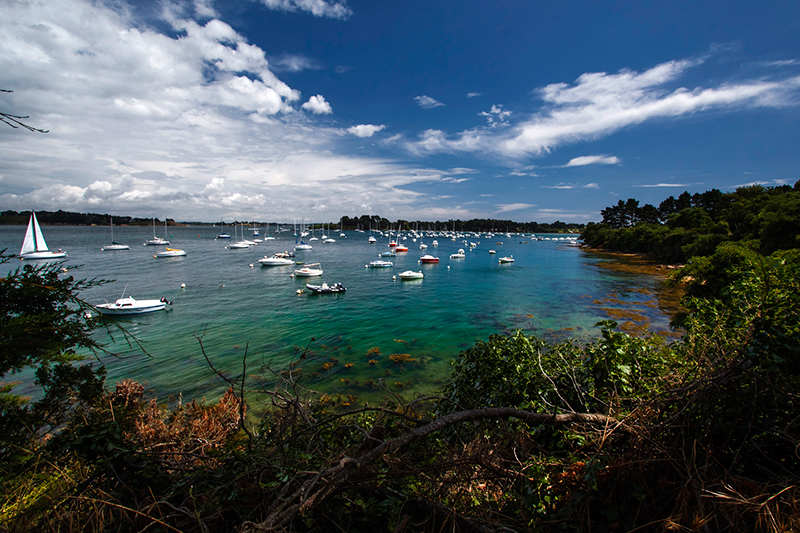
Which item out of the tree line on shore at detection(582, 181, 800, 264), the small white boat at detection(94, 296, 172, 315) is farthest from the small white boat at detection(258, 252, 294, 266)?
the tree line on shore at detection(582, 181, 800, 264)

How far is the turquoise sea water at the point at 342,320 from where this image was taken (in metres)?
15.4

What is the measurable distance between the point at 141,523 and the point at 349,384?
39.1ft

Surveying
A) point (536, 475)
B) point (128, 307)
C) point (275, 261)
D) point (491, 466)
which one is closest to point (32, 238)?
point (275, 261)

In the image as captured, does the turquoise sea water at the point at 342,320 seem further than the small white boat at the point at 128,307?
No

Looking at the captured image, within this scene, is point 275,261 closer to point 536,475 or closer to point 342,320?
→ point 342,320

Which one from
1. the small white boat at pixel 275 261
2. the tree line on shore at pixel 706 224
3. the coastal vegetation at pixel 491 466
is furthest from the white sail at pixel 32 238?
the tree line on shore at pixel 706 224

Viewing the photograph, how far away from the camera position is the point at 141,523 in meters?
2.77

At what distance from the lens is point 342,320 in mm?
25406

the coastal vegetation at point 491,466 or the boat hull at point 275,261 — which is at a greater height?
the coastal vegetation at point 491,466

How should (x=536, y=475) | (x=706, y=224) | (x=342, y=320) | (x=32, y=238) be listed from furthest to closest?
(x=706, y=224) < (x=32, y=238) < (x=342, y=320) < (x=536, y=475)

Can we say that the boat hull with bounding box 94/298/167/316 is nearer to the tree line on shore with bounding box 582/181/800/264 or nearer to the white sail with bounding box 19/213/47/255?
the white sail with bounding box 19/213/47/255

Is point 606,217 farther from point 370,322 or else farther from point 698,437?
point 698,437

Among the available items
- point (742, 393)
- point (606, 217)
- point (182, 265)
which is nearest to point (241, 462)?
point (742, 393)

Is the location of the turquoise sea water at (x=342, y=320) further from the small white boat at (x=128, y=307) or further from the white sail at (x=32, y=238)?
the white sail at (x=32, y=238)
